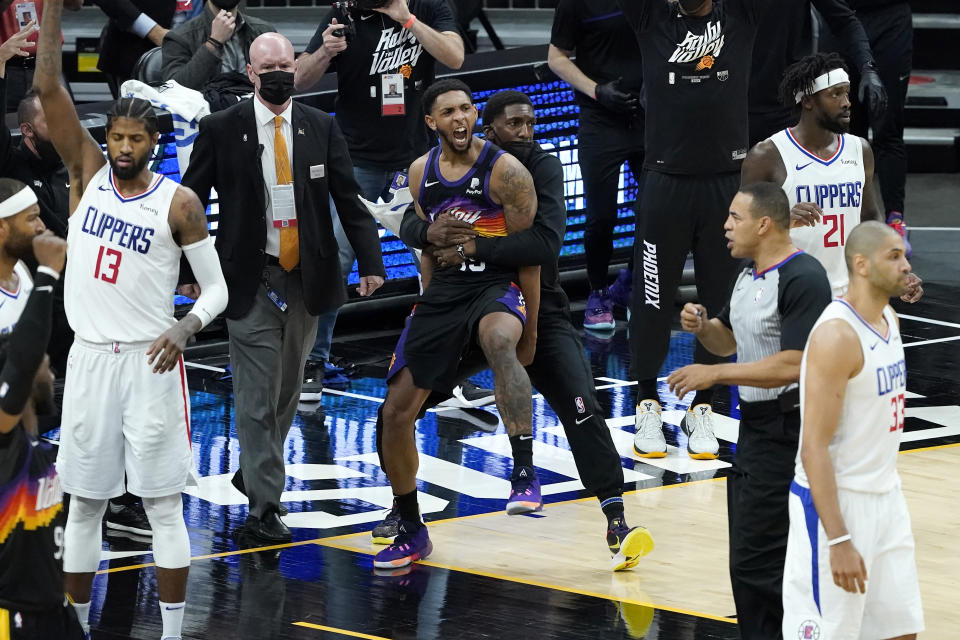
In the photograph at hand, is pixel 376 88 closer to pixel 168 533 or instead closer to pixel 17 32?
pixel 17 32

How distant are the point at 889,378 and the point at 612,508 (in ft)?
7.53

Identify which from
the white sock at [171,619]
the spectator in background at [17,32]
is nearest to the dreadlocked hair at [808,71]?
the white sock at [171,619]

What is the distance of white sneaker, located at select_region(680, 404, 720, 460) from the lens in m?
8.92

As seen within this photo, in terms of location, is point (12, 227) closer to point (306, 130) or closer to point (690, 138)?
point (306, 130)

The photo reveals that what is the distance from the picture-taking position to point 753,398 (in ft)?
19.4

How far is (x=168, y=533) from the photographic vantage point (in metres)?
6.29

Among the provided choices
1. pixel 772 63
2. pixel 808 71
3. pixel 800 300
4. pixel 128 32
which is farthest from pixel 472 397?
pixel 800 300

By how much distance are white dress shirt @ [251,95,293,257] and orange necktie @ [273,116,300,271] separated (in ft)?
0.04

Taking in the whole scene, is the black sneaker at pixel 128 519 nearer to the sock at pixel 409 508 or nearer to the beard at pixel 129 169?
the sock at pixel 409 508

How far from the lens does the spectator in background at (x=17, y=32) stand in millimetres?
9943

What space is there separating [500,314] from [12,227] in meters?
2.45

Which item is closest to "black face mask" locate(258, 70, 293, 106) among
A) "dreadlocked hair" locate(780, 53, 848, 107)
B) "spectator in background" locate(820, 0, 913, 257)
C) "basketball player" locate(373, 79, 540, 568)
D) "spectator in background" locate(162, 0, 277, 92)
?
"basketball player" locate(373, 79, 540, 568)


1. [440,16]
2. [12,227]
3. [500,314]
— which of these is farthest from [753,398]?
[440,16]

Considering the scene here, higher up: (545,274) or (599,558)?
(545,274)
